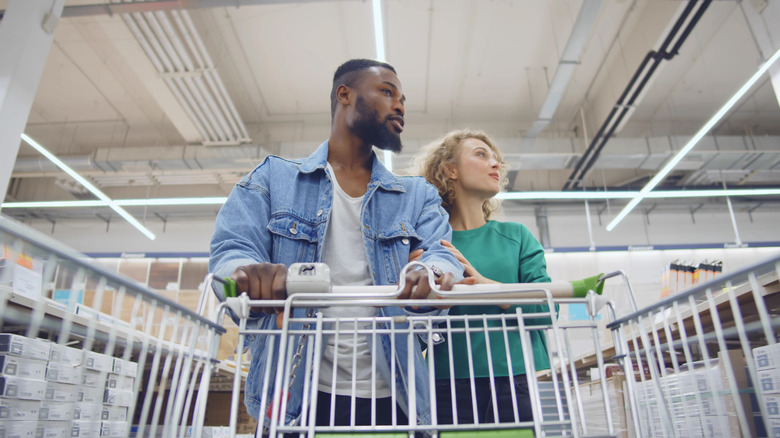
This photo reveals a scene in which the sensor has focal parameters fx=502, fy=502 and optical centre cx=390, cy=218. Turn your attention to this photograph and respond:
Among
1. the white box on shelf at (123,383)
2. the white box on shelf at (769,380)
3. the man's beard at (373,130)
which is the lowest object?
the white box on shelf at (769,380)

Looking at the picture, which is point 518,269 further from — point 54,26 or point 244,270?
point 54,26

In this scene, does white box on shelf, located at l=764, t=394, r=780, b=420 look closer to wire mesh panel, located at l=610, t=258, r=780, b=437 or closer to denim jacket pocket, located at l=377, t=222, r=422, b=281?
wire mesh panel, located at l=610, t=258, r=780, b=437

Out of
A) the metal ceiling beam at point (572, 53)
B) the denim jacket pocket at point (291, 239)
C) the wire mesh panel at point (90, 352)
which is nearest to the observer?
the wire mesh panel at point (90, 352)

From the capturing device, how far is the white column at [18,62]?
3.27 metres

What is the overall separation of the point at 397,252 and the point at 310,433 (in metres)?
0.52

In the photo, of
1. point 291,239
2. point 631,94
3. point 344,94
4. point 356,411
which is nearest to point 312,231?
point 291,239

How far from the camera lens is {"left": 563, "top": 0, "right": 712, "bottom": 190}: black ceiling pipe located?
5.12m

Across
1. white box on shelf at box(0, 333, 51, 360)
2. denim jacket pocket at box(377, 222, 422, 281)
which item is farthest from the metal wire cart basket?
white box on shelf at box(0, 333, 51, 360)

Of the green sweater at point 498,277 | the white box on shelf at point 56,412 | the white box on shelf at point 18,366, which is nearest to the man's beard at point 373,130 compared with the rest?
the green sweater at point 498,277

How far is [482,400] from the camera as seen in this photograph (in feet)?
4.33

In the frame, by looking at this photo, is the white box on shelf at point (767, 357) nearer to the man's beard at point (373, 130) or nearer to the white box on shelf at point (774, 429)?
the white box on shelf at point (774, 429)

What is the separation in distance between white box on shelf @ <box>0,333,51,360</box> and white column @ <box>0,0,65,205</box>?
1.64m

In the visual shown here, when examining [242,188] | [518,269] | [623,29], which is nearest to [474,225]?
[518,269]

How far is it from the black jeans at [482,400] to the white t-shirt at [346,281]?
0.26 metres
